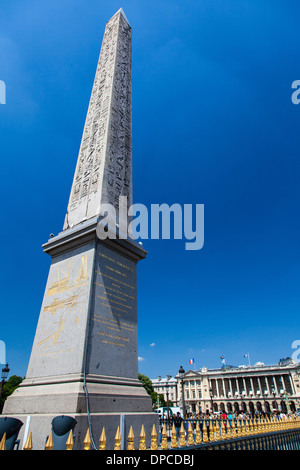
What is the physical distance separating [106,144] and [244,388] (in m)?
96.7

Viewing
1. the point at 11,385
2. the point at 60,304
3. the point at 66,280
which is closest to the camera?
the point at 60,304

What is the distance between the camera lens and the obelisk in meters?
4.94

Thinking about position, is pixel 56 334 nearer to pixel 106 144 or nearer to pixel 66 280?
pixel 66 280

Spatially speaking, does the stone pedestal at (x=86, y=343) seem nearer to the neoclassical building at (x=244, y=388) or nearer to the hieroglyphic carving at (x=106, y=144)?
the hieroglyphic carving at (x=106, y=144)

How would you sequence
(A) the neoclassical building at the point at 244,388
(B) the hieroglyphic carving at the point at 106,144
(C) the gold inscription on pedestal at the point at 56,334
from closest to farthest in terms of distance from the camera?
1. (C) the gold inscription on pedestal at the point at 56,334
2. (B) the hieroglyphic carving at the point at 106,144
3. (A) the neoclassical building at the point at 244,388

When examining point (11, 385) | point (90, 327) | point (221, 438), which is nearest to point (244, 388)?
point (11, 385)

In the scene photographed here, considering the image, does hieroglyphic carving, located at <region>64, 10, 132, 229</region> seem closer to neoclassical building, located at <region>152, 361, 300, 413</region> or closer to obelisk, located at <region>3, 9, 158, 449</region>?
obelisk, located at <region>3, 9, 158, 449</region>

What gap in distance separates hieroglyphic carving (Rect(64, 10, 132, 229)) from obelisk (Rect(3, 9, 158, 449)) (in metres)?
0.04

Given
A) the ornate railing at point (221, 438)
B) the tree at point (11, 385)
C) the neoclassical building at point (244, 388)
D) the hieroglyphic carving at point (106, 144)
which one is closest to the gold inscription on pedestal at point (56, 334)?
the ornate railing at point (221, 438)

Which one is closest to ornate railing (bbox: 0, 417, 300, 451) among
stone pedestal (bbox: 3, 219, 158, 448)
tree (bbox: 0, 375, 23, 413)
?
stone pedestal (bbox: 3, 219, 158, 448)

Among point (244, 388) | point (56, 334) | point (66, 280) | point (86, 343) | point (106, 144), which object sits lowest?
point (86, 343)

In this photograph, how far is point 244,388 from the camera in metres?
86.9

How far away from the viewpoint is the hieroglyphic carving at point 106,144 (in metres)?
8.27

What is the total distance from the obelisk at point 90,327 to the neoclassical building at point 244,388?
8168cm
